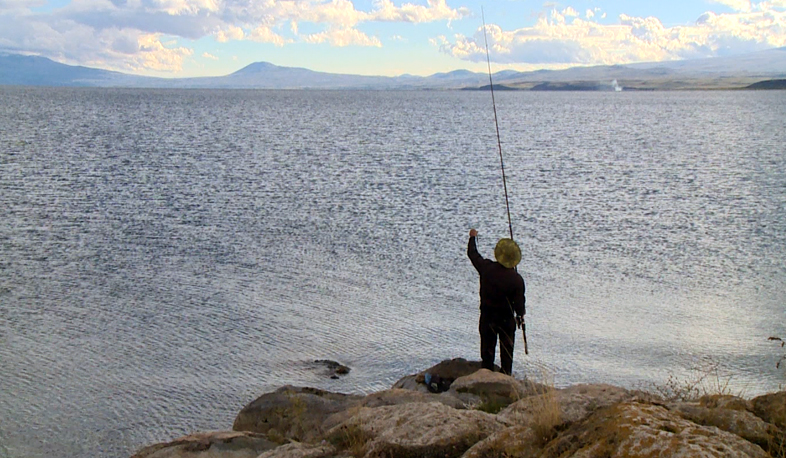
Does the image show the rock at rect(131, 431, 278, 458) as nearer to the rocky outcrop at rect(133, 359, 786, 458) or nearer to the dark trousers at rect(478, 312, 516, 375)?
the rocky outcrop at rect(133, 359, 786, 458)

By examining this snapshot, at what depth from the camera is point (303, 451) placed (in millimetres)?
5422

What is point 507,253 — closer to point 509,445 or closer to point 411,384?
point 411,384

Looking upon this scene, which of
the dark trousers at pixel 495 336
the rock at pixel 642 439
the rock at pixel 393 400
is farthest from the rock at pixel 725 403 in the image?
the dark trousers at pixel 495 336

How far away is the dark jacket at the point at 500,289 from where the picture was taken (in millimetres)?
8188

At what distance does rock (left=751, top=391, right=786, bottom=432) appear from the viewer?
4.74 metres

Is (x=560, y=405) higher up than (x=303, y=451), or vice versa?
(x=560, y=405)

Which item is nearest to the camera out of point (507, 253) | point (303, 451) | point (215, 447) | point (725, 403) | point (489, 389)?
point (725, 403)

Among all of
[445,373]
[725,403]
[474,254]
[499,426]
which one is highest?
[474,254]

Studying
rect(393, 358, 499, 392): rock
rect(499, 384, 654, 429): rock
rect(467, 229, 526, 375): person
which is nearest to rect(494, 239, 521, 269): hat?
rect(467, 229, 526, 375): person

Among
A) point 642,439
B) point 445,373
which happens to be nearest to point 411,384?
point 445,373

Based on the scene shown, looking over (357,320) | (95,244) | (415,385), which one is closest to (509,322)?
(415,385)

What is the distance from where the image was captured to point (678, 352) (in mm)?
10844

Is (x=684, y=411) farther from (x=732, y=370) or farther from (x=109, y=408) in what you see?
(x=109, y=408)

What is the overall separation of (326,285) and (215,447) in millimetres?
8119
